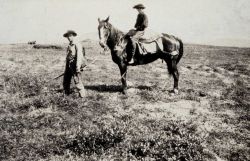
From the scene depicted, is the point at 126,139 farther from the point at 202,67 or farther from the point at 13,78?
the point at 202,67

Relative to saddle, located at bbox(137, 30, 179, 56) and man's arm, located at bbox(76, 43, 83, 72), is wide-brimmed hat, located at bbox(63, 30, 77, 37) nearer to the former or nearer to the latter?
man's arm, located at bbox(76, 43, 83, 72)

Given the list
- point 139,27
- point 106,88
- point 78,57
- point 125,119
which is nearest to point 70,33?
point 78,57

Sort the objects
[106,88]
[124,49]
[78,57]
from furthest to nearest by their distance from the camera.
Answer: [106,88] → [124,49] → [78,57]

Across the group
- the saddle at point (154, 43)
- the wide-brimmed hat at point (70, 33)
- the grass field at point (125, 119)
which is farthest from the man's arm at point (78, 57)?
the saddle at point (154, 43)

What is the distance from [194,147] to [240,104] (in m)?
5.86

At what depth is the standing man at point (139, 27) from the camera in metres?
14.6

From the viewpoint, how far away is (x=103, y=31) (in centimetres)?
1362

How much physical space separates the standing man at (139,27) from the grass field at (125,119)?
7.36 feet

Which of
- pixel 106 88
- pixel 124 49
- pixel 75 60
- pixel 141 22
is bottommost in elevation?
pixel 106 88

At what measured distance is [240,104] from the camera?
1393 cm

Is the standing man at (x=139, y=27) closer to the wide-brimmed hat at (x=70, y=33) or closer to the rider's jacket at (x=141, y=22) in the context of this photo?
the rider's jacket at (x=141, y=22)

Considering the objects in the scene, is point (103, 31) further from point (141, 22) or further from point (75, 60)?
point (141, 22)

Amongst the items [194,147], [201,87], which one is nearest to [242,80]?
[201,87]

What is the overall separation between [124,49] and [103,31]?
1.43 meters
